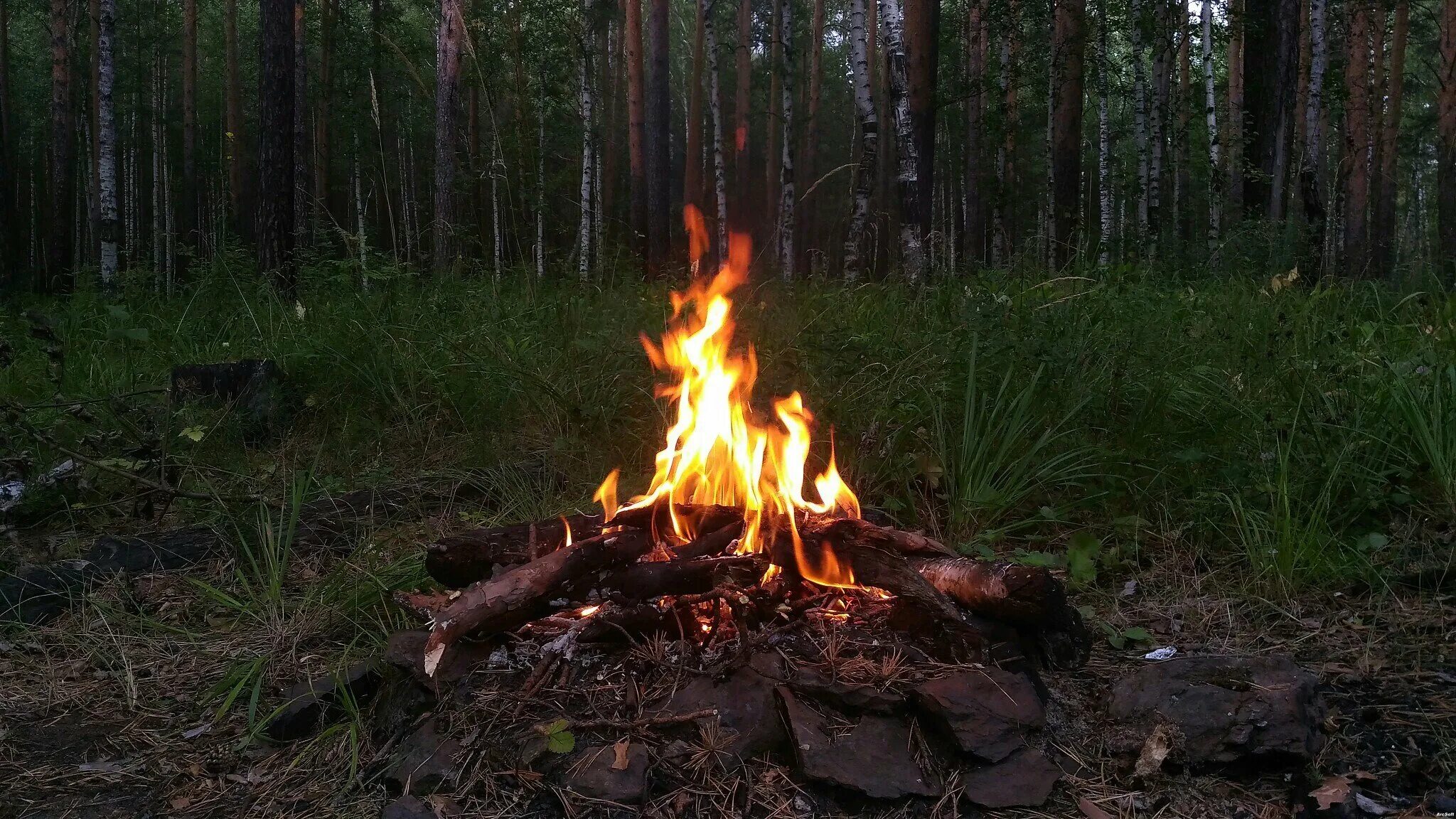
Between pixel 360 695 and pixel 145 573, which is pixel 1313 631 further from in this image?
pixel 145 573

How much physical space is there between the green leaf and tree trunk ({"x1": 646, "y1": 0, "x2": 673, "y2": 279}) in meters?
13.7

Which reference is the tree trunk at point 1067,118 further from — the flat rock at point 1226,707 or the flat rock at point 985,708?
the flat rock at point 985,708

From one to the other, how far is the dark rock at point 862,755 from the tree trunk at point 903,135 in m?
6.54

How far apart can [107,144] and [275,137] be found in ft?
20.9

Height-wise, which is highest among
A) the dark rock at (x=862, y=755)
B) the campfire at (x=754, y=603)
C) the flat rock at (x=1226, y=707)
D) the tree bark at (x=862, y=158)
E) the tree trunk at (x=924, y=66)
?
the tree trunk at (x=924, y=66)

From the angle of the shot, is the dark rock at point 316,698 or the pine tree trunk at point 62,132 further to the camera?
the pine tree trunk at point 62,132

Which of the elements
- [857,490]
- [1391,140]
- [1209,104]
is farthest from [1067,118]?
[1391,140]

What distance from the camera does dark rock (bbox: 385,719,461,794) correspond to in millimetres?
2215

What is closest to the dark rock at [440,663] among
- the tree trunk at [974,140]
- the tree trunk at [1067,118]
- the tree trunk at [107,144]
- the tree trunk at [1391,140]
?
the tree trunk at [1067,118]

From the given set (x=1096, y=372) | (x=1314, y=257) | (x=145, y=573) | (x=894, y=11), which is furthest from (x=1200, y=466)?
(x=1314, y=257)

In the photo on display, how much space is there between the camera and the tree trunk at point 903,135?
8484 millimetres

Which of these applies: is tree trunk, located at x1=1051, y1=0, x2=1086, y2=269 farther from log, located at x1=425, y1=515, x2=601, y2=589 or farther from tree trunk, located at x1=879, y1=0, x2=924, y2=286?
log, located at x1=425, y1=515, x2=601, y2=589

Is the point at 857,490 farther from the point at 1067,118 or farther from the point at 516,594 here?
the point at 1067,118

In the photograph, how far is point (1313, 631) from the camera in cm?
282
